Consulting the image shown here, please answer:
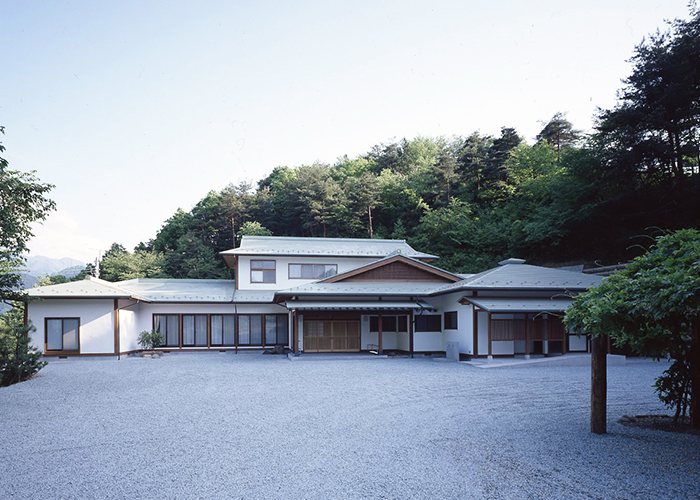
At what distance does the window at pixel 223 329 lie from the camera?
22.8 m

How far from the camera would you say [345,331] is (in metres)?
21.5

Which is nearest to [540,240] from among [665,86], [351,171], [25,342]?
[665,86]

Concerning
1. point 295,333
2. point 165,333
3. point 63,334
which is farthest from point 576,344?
point 63,334

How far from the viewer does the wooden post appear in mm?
7113

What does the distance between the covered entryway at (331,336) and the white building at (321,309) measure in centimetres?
4

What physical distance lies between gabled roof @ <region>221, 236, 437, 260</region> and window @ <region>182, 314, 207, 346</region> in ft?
11.2

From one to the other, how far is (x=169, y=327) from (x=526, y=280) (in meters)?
→ 15.0

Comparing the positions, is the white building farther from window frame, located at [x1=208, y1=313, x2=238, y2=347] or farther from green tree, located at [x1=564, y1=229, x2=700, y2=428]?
green tree, located at [x1=564, y1=229, x2=700, y2=428]

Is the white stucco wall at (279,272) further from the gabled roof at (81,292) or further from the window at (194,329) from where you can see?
the gabled roof at (81,292)

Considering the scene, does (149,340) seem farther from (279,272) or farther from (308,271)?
(308,271)

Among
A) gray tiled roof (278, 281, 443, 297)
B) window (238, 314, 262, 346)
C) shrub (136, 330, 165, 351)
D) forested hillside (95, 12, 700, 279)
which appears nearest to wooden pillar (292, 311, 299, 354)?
gray tiled roof (278, 281, 443, 297)

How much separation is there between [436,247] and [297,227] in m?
12.7

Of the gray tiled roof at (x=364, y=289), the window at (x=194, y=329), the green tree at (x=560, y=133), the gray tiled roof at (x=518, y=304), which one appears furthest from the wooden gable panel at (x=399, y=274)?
the green tree at (x=560, y=133)

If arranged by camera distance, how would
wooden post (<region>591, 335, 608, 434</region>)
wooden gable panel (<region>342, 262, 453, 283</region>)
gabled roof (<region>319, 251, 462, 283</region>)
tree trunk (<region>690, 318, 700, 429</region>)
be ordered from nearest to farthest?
wooden post (<region>591, 335, 608, 434</region>)
tree trunk (<region>690, 318, 700, 429</region>)
gabled roof (<region>319, 251, 462, 283</region>)
wooden gable panel (<region>342, 262, 453, 283</region>)
